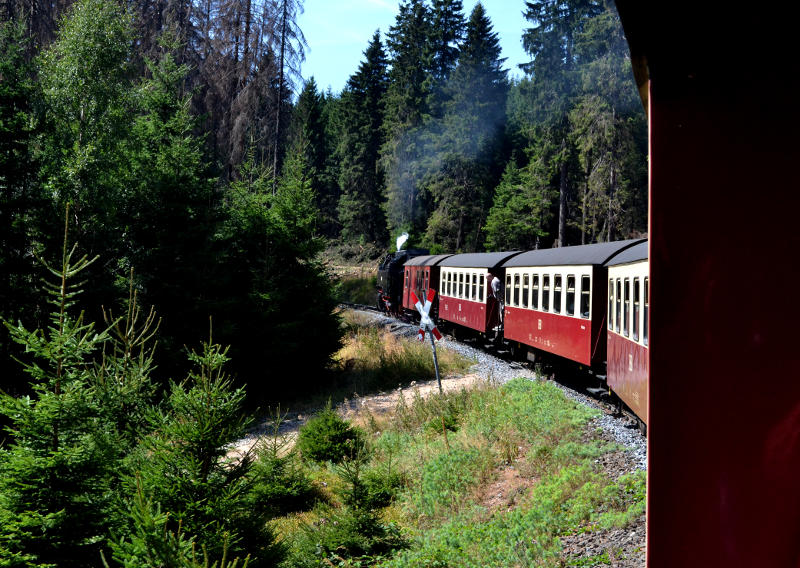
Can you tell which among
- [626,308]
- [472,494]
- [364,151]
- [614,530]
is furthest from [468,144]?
[614,530]

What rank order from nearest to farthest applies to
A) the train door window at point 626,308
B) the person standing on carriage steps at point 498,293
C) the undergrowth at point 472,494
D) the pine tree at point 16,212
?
the undergrowth at point 472,494 < the train door window at point 626,308 < the pine tree at point 16,212 < the person standing on carriage steps at point 498,293

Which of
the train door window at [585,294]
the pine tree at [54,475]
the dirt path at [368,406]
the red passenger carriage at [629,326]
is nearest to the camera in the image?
the pine tree at [54,475]

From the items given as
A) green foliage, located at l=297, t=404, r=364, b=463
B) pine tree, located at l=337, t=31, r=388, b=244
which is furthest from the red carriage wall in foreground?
pine tree, located at l=337, t=31, r=388, b=244

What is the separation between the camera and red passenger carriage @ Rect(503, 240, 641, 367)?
10562 millimetres

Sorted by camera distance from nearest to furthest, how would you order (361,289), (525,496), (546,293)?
(525,496), (546,293), (361,289)

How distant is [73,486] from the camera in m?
4.10

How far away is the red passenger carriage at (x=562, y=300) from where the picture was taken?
34.7 feet

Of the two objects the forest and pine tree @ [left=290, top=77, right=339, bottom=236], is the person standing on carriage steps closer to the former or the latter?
the forest

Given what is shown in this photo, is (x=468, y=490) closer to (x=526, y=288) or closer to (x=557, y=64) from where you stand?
(x=526, y=288)

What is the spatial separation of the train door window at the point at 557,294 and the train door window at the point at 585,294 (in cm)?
115

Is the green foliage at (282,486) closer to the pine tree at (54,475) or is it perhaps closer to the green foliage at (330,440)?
the green foliage at (330,440)

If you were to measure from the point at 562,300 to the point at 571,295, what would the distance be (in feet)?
1.13

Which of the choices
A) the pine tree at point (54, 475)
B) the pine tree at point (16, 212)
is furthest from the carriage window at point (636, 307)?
the pine tree at point (16, 212)

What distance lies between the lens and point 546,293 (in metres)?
12.8
